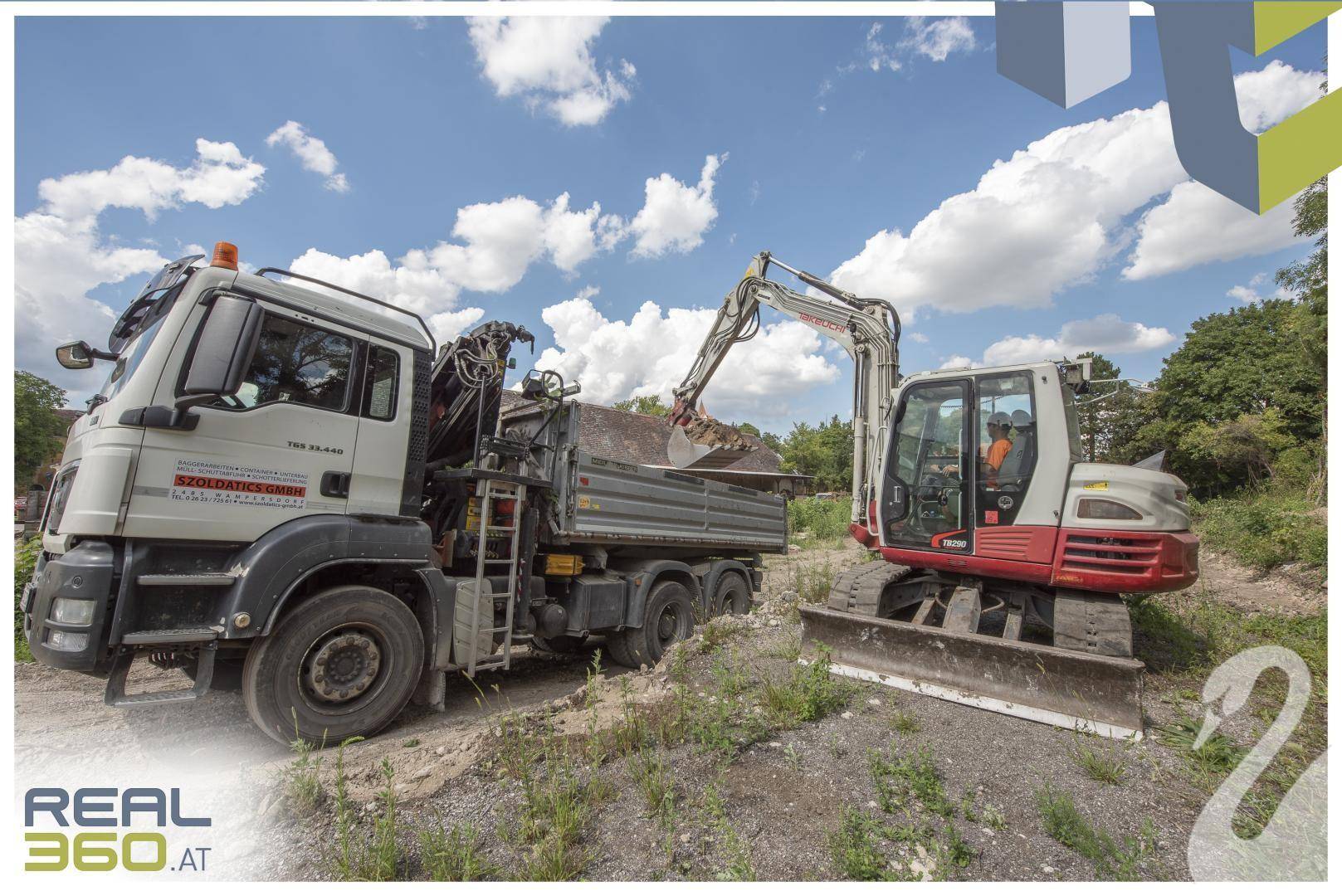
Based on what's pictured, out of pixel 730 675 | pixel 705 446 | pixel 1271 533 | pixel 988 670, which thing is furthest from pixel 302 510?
pixel 1271 533

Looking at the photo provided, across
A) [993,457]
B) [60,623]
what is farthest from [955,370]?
[60,623]

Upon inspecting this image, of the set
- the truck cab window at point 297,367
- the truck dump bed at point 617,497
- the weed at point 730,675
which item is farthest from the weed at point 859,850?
the truck cab window at point 297,367

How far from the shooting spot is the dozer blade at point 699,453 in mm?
7742

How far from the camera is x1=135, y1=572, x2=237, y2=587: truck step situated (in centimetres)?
342

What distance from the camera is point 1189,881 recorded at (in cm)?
248

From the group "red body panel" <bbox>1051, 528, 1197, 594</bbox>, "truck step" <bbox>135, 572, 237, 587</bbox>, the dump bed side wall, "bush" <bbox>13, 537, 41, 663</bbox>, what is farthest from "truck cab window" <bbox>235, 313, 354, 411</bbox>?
"red body panel" <bbox>1051, 528, 1197, 594</bbox>

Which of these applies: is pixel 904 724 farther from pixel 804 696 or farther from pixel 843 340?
pixel 843 340

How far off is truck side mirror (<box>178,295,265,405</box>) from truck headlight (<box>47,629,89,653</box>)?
4.37 ft

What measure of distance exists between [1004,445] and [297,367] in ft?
17.9

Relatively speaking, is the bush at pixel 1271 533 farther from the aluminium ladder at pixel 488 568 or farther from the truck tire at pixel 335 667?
the truck tire at pixel 335 667

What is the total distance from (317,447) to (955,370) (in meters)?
5.21

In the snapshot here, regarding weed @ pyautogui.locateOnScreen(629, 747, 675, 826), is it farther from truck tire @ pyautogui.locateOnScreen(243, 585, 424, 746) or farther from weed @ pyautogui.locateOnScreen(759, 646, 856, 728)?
truck tire @ pyautogui.locateOnScreen(243, 585, 424, 746)

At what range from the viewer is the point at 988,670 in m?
4.47

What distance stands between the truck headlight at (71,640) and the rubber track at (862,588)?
16.7 ft
